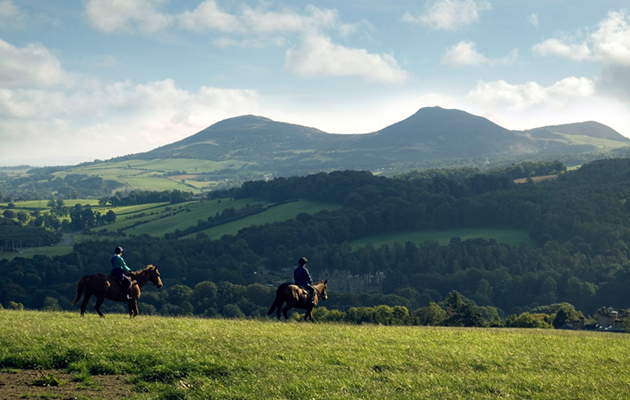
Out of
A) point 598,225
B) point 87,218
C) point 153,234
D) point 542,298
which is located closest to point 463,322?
point 542,298

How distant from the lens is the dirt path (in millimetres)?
15109

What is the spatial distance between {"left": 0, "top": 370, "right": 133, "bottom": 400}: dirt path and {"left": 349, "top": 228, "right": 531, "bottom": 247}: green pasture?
466 ft

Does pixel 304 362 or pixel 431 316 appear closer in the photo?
pixel 304 362

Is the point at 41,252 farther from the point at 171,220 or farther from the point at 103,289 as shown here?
the point at 103,289

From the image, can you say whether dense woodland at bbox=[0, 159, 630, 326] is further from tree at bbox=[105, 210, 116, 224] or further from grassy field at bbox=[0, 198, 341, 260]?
tree at bbox=[105, 210, 116, 224]

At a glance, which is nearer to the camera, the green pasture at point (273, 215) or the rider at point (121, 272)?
the rider at point (121, 272)

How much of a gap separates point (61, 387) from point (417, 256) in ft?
428

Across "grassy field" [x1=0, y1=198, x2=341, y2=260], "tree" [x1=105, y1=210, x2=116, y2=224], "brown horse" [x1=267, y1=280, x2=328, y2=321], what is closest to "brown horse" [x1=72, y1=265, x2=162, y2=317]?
"brown horse" [x1=267, y1=280, x2=328, y2=321]

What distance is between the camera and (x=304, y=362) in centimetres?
1747

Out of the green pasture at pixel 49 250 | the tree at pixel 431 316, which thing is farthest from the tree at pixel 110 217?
the tree at pixel 431 316

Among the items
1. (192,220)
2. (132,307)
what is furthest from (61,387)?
(192,220)

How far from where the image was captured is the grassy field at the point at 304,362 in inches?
614

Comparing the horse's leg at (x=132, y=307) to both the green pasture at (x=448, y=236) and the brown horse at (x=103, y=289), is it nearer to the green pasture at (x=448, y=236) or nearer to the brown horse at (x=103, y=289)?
the brown horse at (x=103, y=289)

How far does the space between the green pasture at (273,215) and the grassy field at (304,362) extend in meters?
143
